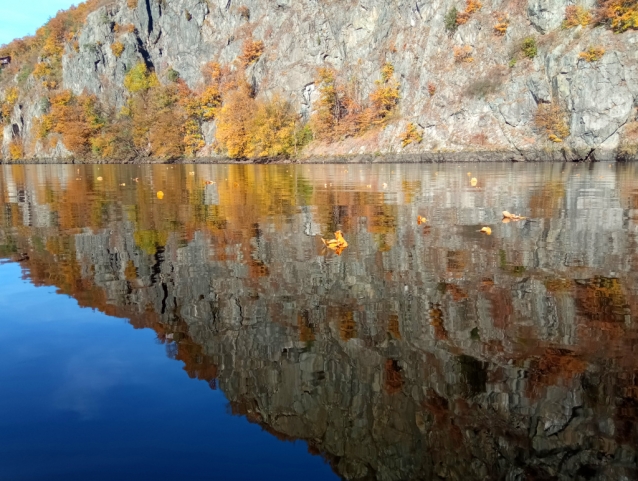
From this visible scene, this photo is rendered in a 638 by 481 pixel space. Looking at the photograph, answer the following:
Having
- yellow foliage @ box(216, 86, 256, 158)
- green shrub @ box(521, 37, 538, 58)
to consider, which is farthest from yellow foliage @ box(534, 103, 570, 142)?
yellow foliage @ box(216, 86, 256, 158)

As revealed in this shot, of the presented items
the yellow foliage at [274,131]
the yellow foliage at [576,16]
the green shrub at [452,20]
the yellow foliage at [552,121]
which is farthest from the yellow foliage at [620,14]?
the yellow foliage at [274,131]

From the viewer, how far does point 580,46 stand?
199ft

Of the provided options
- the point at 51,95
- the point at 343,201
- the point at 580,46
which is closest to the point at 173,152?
the point at 51,95

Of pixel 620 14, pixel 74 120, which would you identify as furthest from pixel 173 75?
pixel 620 14

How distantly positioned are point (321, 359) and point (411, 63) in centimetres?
7981

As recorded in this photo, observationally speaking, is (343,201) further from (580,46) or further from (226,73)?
(226,73)

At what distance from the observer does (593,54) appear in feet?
193

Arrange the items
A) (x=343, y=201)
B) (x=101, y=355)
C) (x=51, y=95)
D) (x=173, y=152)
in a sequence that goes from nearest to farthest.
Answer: (x=101, y=355), (x=343, y=201), (x=173, y=152), (x=51, y=95)

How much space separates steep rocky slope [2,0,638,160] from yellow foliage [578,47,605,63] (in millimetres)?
188

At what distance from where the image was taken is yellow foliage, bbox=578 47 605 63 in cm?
5841

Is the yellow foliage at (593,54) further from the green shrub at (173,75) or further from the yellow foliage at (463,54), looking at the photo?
the green shrub at (173,75)

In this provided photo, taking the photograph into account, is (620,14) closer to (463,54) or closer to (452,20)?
(463,54)

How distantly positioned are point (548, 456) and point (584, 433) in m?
0.52

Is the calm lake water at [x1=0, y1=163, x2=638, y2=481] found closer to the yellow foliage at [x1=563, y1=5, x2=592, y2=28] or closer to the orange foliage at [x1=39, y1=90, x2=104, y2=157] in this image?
the yellow foliage at [x1=563, y1=5, x2=592, y2=28]
